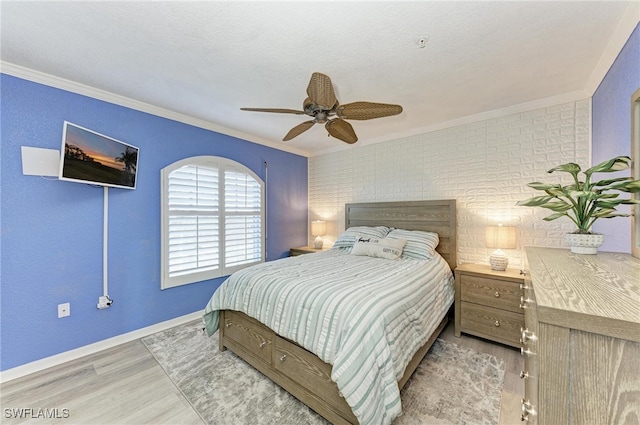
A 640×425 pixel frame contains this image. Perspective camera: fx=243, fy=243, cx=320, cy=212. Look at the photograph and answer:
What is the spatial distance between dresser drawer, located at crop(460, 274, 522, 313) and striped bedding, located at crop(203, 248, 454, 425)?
25 centimetres

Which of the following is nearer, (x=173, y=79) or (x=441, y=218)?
(x=173, y=79)

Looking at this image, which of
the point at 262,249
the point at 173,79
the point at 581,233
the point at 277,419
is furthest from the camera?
the point at 262,249

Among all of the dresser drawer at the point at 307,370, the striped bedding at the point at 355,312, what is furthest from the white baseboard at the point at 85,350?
the dresser drawer at the point at 307,370

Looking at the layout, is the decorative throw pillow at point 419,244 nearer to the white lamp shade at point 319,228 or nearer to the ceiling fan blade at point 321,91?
the white lamp shade at point 319,228

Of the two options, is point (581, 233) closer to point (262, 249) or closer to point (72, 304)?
point (262, 249)

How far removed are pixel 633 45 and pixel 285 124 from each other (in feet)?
9.87

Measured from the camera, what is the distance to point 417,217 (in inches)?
134

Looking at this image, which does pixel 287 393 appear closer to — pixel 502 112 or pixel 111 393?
pixel 111 393

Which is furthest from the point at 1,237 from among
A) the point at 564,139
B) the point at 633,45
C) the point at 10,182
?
the point at 564,139

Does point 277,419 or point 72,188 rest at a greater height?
point 72,188

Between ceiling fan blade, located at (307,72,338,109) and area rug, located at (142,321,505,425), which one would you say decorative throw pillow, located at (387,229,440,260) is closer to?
area rug, located at (142,321,505,425)

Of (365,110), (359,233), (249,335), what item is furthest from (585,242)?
(249,335)

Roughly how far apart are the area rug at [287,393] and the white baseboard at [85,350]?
343 mm

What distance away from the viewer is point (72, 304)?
90.5 inches
